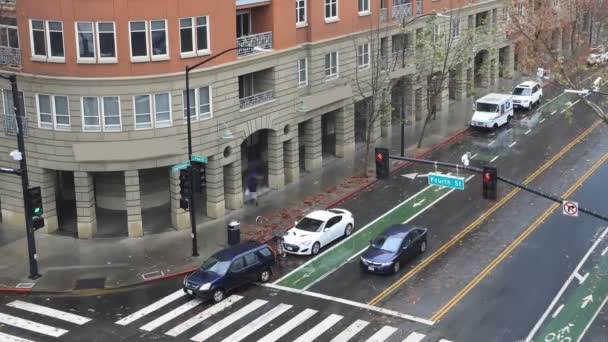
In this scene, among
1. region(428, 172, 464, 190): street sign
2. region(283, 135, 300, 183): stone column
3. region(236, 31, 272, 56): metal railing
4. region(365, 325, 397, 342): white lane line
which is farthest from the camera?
region(283, 135, 300, 183): stone column

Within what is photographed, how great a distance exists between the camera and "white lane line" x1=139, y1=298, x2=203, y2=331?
102ft

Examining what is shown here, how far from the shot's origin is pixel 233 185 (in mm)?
43531

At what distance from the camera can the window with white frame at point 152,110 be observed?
1531 inches

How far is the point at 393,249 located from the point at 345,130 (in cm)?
1791

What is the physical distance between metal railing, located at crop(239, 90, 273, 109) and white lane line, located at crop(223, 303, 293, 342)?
13717 millimetres

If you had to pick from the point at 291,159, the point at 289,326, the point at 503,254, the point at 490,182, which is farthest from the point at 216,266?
the point at 291,159

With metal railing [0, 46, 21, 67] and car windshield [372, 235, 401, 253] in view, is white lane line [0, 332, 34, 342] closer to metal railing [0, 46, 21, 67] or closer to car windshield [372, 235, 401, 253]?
metal railing [0, 46, 21, 67]

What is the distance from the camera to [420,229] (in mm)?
37188

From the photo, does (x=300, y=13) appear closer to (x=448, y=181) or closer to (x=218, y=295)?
(x=448, y=181)

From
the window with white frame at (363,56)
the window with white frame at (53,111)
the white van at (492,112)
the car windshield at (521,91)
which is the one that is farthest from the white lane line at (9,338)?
the car windshield at (521,91)

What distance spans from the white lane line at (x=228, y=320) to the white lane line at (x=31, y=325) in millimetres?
4850

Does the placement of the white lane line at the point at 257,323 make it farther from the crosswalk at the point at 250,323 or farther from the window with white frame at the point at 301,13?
the window with white frame at the point at 301,13

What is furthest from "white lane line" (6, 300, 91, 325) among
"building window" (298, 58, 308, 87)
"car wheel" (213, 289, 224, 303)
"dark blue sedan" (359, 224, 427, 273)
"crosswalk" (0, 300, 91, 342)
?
"building window" (298, 58, 308, 87)

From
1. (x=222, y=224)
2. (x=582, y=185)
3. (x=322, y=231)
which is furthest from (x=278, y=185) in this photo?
(x=582, y=185)
